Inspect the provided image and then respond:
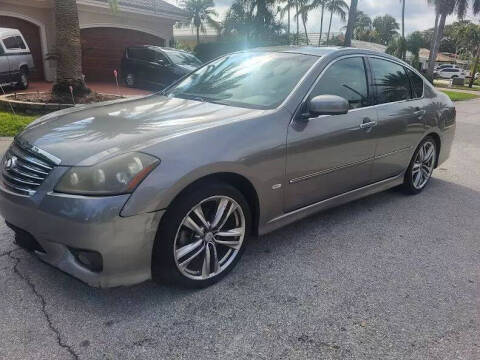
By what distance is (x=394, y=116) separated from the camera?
14.4 ft

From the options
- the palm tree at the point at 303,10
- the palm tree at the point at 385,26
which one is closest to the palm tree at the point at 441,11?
the palm tree at the point at 303,10

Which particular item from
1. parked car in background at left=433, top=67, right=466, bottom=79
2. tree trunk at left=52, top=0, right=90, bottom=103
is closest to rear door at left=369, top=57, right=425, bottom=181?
tree trunk at left=52, top=0, right=90, bottom=103

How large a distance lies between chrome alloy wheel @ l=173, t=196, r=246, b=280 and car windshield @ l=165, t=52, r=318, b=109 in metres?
0.91

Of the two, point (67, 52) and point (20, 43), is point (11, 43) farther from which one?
point (67, 52)

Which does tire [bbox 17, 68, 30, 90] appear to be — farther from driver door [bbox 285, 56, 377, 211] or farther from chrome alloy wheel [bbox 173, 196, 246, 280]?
chrome alloy wheel [bbox 173, 196, 246, 280]

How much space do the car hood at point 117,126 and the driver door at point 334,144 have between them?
19.8 inches

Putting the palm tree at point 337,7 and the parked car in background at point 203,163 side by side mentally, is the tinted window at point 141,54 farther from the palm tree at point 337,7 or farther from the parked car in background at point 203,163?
the palm tree at point 337,7

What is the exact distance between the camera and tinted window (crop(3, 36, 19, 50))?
11927 millimetres

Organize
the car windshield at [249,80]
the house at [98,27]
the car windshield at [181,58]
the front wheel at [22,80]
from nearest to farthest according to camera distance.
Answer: the car windshield at [249,80], the front wheel at [22,80], the car windshield at [181,58], the house at [98,27]

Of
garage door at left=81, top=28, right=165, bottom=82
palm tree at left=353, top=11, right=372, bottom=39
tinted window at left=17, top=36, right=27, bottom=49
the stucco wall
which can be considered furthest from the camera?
palm tree at left=353, top=11, right=372, bottom=39

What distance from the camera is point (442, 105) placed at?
5.27 metres

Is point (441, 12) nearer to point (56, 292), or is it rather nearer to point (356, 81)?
point (356, 81)

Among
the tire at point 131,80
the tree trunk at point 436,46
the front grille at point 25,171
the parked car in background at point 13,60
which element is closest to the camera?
the front grille at point 25,171

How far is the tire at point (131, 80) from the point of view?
626 inches
